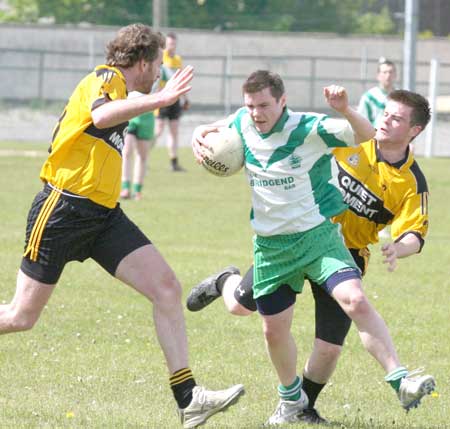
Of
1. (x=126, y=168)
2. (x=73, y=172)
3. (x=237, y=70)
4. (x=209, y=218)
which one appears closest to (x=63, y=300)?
(x=73, y=172)

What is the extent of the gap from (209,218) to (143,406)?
8.94m

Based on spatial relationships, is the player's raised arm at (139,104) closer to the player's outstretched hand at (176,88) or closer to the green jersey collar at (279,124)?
the player's outstretched hand at (176,88)

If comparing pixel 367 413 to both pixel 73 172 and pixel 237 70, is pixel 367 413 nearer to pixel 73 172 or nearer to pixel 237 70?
pixel 73 172

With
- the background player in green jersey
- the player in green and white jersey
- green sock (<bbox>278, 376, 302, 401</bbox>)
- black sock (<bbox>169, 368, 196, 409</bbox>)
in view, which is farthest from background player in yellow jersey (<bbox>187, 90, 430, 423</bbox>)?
the background player in green jersey

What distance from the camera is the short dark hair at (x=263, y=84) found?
6.00m

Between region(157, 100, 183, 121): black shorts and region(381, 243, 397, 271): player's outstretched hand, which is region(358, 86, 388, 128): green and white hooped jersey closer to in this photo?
region(157, 100, 183, 121): black shorts

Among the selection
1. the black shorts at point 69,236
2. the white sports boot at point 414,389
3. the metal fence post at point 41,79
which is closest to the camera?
the white sports boot at point 414,389

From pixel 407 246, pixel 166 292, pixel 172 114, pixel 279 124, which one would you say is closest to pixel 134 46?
pixel 279 124

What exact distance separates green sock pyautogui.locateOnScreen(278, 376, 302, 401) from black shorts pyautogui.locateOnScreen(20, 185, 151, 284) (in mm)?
1123

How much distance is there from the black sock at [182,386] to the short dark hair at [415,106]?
6.21ft

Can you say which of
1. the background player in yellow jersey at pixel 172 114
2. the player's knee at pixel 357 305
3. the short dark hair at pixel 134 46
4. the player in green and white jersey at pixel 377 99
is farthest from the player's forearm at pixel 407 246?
the background player in yellow jersey at pixel 172 114

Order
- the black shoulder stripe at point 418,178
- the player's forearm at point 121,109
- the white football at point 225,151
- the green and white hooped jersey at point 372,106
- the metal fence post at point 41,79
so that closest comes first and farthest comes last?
the player's forearm at point 121,109 < the white football at point 225,151 < the black shoulder stripe at point 418,178 < the green and white hooped jersey at point 372,106 < the metal fence post at point 41,79

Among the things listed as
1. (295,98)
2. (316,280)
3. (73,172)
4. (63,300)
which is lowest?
(295,98)

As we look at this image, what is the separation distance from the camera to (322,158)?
623 centimetres
